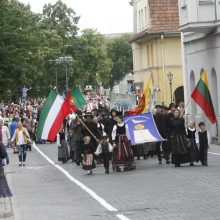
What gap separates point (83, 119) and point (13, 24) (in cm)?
3005

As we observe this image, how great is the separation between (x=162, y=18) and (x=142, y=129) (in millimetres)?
43108

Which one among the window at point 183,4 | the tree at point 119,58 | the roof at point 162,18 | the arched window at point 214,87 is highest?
the tree at point 119,58

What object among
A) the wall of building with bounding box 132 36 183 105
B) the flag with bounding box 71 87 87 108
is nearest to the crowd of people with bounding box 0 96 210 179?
the flag with bounding box 71 87 87 108

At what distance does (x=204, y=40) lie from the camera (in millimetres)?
42812

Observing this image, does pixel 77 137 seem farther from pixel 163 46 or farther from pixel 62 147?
pixel 163 46

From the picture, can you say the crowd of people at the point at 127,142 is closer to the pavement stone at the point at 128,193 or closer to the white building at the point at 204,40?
the pavement stone at the point at 128,193

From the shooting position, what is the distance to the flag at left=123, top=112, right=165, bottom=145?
27047 mm

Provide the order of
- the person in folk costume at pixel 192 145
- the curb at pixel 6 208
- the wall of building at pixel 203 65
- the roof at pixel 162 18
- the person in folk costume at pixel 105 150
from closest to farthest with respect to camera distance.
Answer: the curb at pixel 6 208
the person in folk costume at pixel 105 150
the person in folk costume at pixel 192 145
the wall of building at pixel 203 65
the roof at pixel 162 18

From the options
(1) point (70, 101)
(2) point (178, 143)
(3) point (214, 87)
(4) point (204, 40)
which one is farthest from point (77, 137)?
(4) point (204, 40)

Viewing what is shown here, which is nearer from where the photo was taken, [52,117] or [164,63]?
[52,117]

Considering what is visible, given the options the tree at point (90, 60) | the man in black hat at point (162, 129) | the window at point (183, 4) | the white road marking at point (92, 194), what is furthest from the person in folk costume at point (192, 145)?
the tree at point (90, 60)

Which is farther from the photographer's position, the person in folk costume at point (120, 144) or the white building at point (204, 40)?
→ the white building at point (204, 40)

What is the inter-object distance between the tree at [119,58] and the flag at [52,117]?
126165 millimetres

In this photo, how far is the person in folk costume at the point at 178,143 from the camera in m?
25.7
